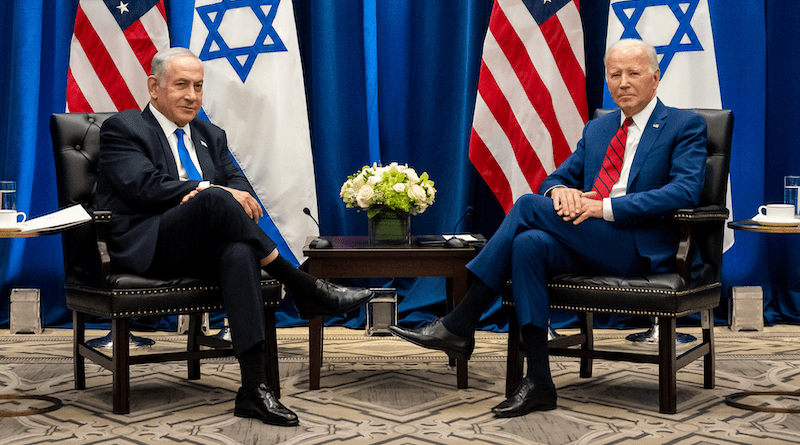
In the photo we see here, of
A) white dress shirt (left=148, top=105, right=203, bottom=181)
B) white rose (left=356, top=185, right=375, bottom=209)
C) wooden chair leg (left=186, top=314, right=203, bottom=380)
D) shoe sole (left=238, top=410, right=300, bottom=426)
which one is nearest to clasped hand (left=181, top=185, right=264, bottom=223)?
white dress shirt (left=148, top=105, right=203, bottom=181)

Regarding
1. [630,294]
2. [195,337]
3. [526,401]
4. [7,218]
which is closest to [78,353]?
[195,337]

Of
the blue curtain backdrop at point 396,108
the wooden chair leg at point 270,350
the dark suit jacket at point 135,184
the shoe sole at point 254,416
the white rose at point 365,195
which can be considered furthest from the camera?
the blue curtain backdrop at point 396,108

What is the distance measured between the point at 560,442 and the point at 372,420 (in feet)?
2.05

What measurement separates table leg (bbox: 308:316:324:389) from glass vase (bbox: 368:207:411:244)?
420 mm

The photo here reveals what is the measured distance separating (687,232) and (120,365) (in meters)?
1.98

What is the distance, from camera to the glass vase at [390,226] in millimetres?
3262

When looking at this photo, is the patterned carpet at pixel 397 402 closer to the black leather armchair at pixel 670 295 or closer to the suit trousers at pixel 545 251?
the black leather armchair at pixel 670 295

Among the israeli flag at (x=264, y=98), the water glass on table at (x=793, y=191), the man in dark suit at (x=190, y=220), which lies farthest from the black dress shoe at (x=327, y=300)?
the water glass on table at (x=793, y=191)

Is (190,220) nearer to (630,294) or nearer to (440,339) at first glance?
(440,339)

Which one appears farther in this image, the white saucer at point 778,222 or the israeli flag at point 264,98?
the israeli flag at point 264,98

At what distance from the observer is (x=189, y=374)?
10.6 ft

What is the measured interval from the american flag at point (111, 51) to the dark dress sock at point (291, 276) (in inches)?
67.0

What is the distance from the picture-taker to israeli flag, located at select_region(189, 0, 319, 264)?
4.12 m

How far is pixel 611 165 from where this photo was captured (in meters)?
3.11
